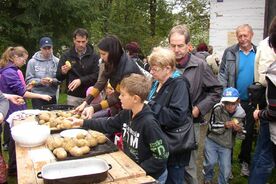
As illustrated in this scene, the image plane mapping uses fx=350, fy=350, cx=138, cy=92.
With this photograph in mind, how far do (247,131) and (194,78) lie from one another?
5.91ft

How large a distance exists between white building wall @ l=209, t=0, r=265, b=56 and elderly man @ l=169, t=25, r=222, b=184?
301cm

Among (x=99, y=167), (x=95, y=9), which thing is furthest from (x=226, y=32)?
(x=95, y=9)

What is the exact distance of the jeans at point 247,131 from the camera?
458 cm

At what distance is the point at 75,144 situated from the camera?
2.69 metres

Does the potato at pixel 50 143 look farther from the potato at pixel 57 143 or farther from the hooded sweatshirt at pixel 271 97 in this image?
the hooded sweatshirt at pixel 271 97

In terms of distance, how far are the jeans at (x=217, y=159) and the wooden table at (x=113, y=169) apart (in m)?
1.67

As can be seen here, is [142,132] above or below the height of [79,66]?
below

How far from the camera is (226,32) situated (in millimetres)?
6621

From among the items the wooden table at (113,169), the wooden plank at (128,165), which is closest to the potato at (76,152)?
the wooden table at (113,169)

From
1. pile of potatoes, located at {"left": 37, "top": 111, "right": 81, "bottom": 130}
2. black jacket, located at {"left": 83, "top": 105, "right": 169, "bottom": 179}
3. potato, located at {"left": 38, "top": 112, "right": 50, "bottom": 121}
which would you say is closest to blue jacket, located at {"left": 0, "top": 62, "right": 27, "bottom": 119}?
pile of potatoes, located at {"left": 37, "top": 111, "right": 81, "bottom": 130}

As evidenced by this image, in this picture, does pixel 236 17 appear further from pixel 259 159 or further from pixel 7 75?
pixel 7 75

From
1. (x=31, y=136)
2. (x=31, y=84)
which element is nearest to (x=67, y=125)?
(x=31, y=136)

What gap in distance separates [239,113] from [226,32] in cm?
290

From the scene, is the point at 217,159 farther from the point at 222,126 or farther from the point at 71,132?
the point at 71,132
